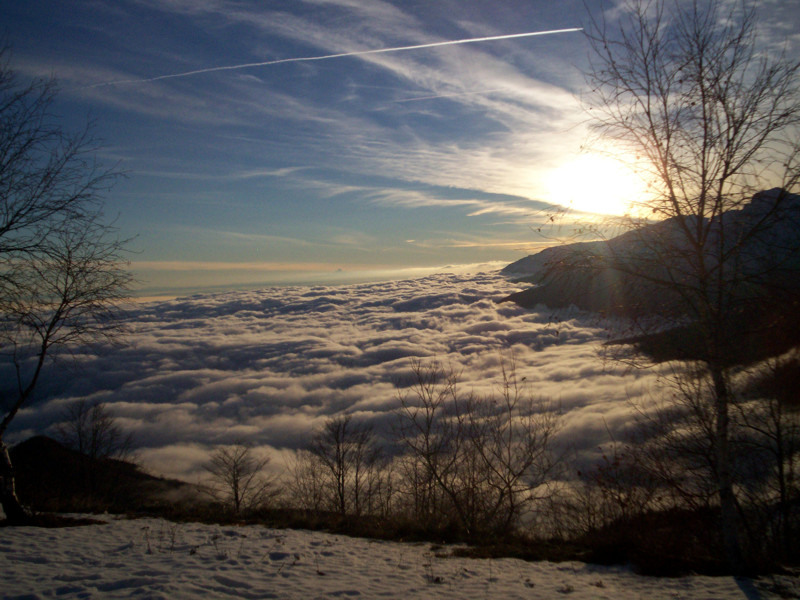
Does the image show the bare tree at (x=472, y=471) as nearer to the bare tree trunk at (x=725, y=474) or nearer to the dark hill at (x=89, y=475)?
the bare tree trunk at (x=725, y=474)

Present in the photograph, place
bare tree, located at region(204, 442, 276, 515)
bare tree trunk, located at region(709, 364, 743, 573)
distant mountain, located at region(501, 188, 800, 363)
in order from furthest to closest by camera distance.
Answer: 1. bare tree, located at region(204, 442, 276, 515)
2. bare tree trunk, located at region(709, 364, 743, 573)
3. distant mountain, located at region(501, 188, 800, 363)

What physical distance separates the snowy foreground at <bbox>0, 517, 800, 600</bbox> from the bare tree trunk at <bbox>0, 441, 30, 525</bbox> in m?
0.75

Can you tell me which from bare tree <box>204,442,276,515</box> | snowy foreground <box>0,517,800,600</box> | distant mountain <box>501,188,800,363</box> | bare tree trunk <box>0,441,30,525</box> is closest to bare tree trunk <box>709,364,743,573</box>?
snowy foreground <box>0,517,800,600</box>

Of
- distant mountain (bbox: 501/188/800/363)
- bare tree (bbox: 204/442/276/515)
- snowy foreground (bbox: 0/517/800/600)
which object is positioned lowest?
bare tree (bbox: 204/442/276/515)

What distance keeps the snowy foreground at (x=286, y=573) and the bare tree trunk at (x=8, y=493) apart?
750 mm

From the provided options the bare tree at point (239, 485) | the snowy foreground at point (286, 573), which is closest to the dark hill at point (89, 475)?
the bare tree at point (239, 485)

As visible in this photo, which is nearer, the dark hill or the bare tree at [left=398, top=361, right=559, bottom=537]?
the bare tree at [left=398, top=361, right=559, bottom=537]

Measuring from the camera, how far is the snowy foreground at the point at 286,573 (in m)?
7.99

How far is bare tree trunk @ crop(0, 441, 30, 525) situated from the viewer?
12.3 m

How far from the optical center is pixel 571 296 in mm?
7480

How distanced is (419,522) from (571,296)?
31.9 ft

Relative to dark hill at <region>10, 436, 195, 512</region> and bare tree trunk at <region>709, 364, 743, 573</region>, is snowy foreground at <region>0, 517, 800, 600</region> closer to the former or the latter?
bare tree trunk at <region>709, 364, 743, 573</region>

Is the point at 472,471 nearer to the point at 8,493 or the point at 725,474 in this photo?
the point at 725,474

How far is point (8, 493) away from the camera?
1246 centimetres
